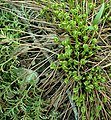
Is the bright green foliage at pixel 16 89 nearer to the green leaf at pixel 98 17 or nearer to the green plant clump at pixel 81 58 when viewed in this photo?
the green plant clump at pixel 81 58

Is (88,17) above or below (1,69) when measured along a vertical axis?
above

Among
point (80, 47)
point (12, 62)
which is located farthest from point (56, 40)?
point (12, 62)

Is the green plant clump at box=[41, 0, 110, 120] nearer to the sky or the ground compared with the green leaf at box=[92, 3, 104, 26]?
nearer to the ground

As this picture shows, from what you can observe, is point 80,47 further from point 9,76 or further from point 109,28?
point 9,76

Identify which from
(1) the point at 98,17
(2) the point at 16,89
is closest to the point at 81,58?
(1) the point at 98,17

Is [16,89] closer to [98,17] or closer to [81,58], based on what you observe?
[81,58]

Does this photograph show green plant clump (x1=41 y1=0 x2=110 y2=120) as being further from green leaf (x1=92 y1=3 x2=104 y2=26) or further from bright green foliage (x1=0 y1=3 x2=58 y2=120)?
bright green foliage (x1=0 y1=3 x2=58 y2=120)

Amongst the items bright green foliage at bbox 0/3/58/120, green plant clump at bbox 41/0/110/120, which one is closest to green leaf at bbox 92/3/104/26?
green plant clump at bbox 41/0/110/120

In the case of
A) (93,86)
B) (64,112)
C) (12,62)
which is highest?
(12,62)

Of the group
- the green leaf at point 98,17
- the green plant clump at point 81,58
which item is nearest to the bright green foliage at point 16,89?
the green plant clump at point 81,58

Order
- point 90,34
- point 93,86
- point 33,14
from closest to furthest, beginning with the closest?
point 93,86 < point 90,34 < point 33,14

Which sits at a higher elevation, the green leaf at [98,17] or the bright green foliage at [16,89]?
the green leaf at [98,17]
